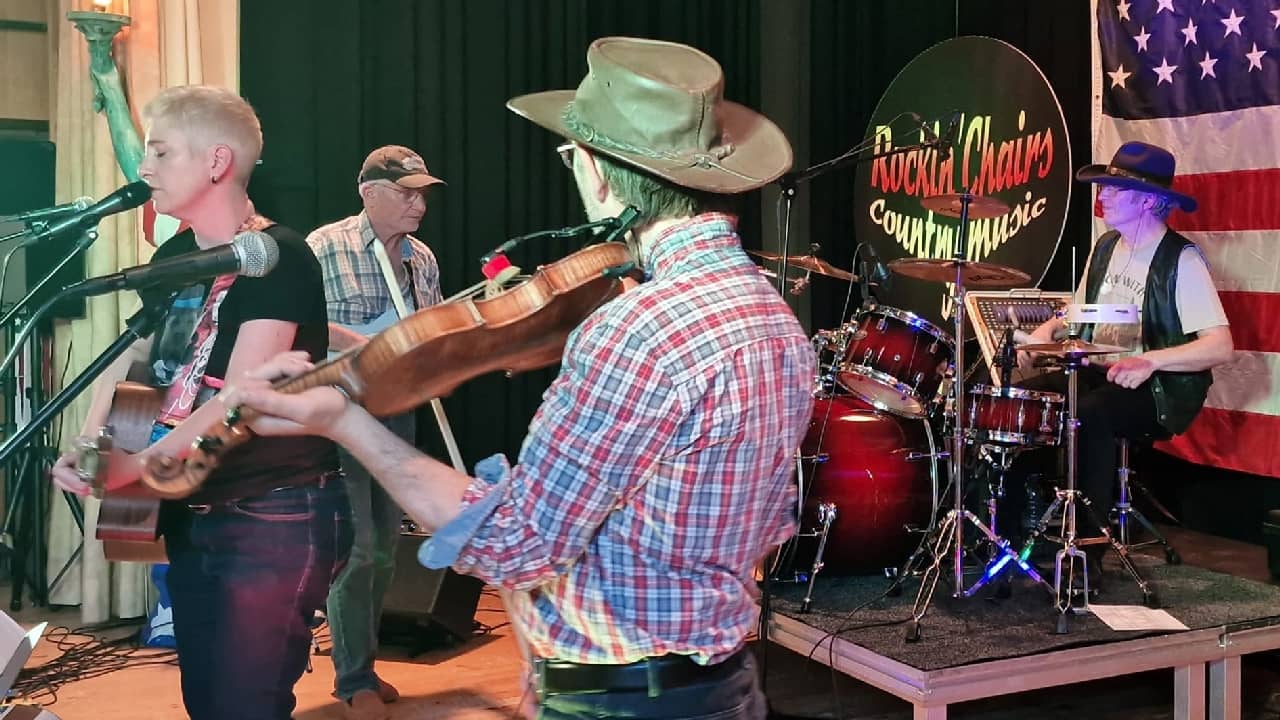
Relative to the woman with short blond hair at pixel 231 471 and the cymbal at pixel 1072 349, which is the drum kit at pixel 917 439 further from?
the woman with short blond hair at pixel 231 471

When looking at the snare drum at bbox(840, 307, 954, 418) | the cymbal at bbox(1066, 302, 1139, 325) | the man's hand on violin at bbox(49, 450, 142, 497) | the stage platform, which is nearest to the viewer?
the man's hand on violin at bbox(49, 450, 142, 497)

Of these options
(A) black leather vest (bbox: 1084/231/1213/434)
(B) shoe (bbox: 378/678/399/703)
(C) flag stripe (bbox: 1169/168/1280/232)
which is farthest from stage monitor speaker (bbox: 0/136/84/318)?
(C) flag stripe (bbox: 1169/168/1280/232)

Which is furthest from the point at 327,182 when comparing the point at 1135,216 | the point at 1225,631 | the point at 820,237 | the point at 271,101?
the point at 1225,631

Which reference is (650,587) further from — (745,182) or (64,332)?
(64,332)

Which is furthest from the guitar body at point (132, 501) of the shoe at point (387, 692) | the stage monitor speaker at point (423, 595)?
the stage monitor speaker at point (423, 595)

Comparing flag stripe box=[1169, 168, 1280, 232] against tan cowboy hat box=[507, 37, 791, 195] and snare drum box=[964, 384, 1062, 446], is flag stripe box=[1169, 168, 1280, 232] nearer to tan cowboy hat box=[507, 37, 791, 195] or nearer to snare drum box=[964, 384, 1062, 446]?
snare drum box=[964, 384, 1062, 446]

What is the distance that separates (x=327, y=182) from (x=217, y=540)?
11.1ft

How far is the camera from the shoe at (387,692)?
3.72m

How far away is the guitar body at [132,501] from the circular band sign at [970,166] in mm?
3940

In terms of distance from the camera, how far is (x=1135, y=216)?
439 cm

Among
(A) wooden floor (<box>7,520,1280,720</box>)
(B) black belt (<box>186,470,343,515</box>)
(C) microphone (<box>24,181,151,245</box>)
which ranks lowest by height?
(A) wooden floor (<box>7,520,1280,720</box>)

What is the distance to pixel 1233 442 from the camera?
17.0ft

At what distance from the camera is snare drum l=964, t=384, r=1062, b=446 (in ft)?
12.9

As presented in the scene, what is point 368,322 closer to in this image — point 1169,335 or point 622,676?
point 622,676
